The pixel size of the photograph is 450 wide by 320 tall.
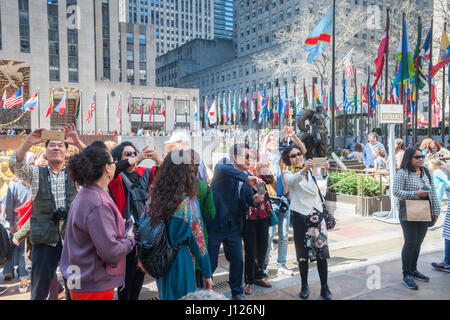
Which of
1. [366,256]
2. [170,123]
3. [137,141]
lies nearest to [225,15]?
[170,123]

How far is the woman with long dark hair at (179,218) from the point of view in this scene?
121 inches

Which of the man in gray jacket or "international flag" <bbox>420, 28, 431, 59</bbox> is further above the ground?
"international flag" <bbox>420, 28, 431, 59</bbox>

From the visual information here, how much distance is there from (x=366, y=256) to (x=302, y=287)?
2.10 m

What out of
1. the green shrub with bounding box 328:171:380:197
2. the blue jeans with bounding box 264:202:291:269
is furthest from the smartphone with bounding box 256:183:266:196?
the green shrub with bounding box 328:171:380:197

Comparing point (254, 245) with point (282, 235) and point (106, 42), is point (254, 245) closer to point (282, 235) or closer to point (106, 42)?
point (282, 235)

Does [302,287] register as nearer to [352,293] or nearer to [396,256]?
[352,293]

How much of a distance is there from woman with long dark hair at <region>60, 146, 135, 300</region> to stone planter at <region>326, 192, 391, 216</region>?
774 cm

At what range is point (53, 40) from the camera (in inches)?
2207

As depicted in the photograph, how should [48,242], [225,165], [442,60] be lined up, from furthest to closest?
[442,60] → [225,165] → [48,242]

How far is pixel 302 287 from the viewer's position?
457 centimetres

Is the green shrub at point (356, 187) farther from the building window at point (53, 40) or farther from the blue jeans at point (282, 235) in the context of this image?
the building window at point (53, 40)

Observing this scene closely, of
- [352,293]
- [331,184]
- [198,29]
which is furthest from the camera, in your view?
[198,29]

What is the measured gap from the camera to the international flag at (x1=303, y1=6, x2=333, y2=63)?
14.8 meters

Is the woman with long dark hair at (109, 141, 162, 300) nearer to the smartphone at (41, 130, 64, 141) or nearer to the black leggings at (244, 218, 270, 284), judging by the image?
the smartphone at (41, 130, 64, 141)
